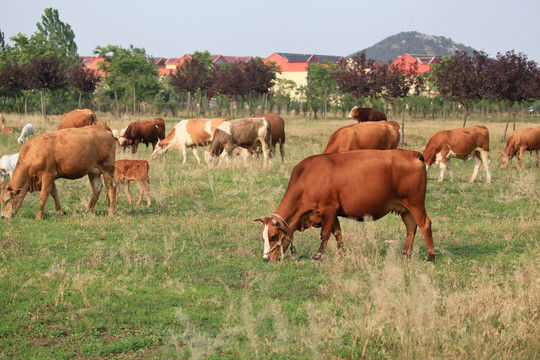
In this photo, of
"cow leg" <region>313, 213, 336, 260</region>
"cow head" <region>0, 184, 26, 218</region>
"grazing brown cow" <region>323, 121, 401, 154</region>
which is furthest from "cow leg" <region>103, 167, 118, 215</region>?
"grazing brown cow" <region>323, 121, 401, 154</region>

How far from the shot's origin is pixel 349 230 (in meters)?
10.2

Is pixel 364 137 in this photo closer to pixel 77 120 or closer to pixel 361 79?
pixel 77 120

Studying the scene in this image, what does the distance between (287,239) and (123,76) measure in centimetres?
4397

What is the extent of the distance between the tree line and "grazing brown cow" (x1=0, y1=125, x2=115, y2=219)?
72.0 feet

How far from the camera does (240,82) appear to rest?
155 feet

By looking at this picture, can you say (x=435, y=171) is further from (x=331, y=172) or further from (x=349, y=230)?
(x=331, y=172)

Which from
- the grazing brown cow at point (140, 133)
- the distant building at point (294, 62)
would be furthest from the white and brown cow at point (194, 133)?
the distant building at point (294, 62)

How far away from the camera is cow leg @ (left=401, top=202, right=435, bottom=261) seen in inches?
344

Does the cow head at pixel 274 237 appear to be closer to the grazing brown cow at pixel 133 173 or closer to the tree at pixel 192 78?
the grazing brown cow at pixel 133 173

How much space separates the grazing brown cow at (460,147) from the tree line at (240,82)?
41.9ft

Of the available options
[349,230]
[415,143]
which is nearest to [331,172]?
[349,230]

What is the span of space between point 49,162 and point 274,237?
5078mm

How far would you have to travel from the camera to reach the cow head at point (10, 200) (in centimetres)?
1103

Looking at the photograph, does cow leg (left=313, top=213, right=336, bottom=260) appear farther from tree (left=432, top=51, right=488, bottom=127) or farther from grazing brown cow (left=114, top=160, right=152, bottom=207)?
tree (left=432, top=51, right=488, bottom=127)
